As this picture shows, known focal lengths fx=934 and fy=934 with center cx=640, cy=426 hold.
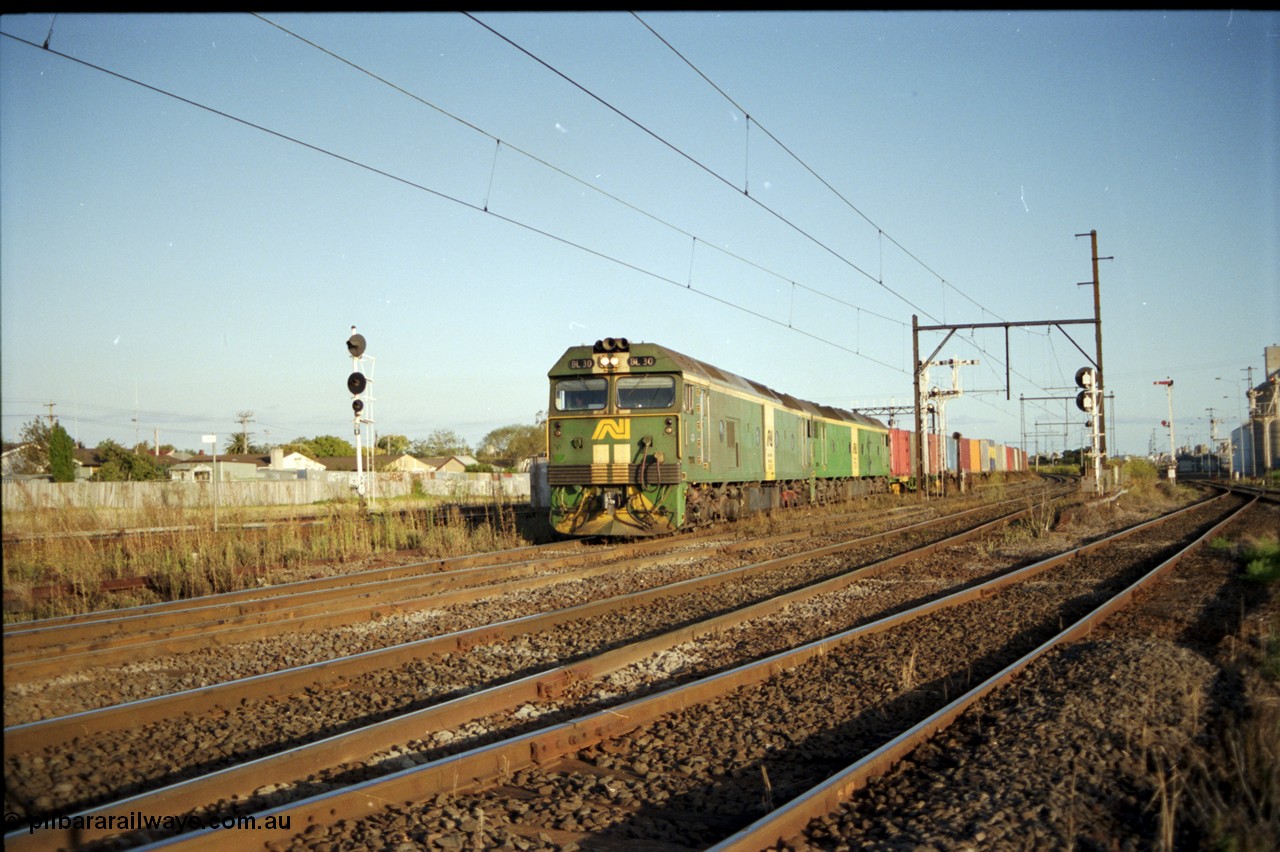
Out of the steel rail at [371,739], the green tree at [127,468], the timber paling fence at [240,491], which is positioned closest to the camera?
the steel rail at [371,739]

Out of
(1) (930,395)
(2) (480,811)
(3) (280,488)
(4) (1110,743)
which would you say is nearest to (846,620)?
(4) (1110,743)

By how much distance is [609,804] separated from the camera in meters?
4.59

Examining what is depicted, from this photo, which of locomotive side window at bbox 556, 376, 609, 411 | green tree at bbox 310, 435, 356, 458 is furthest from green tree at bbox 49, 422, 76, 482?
green tree at bbox 310, 435, 356, 458

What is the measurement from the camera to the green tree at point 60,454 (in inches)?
947

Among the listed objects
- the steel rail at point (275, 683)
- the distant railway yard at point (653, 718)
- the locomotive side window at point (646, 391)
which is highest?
the locomotive side window at point (646, 391)

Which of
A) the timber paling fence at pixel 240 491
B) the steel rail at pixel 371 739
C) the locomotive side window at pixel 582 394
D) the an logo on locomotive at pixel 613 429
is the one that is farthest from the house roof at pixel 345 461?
the steel rail at pixel 371 739

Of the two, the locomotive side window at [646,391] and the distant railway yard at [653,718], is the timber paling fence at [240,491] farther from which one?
the locomotive side window at [646,391]

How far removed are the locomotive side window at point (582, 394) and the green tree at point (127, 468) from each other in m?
30.6

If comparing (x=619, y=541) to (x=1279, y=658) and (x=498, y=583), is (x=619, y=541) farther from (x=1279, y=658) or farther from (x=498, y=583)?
(x=1279, y=658)

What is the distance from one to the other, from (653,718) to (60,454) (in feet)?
80.0

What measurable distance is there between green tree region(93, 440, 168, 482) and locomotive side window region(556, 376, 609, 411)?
30.6 metres

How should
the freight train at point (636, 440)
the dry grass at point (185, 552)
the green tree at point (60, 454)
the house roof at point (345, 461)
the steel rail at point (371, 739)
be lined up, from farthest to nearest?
the house roof at point (345, 461), the green tree at point (60, 454), the freight train at point (636, 440), the dry grass at point (185, 552), the steel rail at point (371, 739)

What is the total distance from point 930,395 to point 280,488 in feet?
98.6

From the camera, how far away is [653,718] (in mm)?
5949
